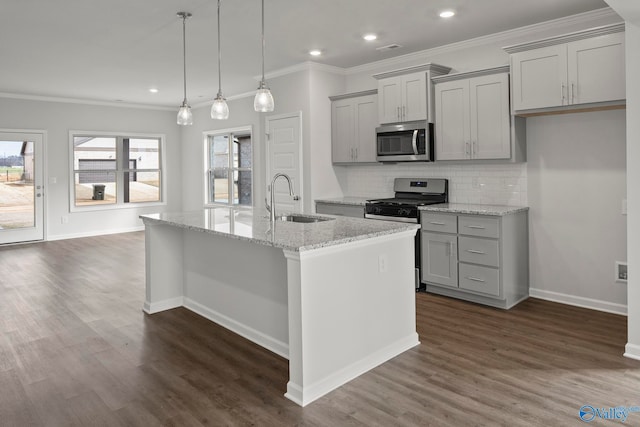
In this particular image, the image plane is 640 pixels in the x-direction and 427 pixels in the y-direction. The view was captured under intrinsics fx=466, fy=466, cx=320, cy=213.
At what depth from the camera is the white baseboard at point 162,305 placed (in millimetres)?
4203

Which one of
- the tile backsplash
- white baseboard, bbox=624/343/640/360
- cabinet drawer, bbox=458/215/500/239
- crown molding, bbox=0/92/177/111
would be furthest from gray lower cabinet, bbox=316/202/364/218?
crown molding, bbox=0/92/177/111

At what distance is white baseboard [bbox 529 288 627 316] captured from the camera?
405 centimetres

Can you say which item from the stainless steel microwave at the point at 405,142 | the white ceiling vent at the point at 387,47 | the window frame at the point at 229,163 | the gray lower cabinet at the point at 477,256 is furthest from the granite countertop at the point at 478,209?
the window frame at the point at 229,163

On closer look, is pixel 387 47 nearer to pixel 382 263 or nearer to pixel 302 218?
pixel 302 218

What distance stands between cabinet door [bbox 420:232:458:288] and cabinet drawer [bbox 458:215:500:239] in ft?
0.49

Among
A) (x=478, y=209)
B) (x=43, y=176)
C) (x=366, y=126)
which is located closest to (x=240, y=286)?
(x=478, y=209)

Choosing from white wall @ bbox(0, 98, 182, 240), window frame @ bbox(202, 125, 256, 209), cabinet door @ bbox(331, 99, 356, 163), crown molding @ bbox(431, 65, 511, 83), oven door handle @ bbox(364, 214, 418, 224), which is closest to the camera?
crown molding @ bbox(431, 65, 511, 83)

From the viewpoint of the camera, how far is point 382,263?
10.1ft

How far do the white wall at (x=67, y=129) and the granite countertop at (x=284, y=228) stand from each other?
551cm

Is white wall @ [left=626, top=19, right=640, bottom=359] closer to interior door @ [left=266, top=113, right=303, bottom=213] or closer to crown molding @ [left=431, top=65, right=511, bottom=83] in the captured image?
crown molding @ [left=431, top=65, right=511, bottom=83]

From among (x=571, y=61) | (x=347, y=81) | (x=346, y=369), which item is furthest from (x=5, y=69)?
(x=571, y=61)

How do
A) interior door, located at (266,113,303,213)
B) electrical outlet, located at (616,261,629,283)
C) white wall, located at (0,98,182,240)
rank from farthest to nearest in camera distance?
1. white wall, located at (0,98,182,240)
2. interior door, located at (266,113,303,213)
3. electrical outlet, located at (616,261,629,283)

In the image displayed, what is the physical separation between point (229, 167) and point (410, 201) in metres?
4.53

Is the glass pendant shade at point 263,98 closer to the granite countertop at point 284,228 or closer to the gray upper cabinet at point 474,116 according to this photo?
the granite countertop at point 284,228
